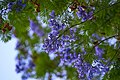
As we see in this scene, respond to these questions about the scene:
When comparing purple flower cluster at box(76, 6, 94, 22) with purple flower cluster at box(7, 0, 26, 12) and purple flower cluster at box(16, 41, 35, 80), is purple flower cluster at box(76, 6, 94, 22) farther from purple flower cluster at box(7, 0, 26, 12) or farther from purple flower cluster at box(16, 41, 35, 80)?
purple flower cluster at box(16, 41, 35, 80)

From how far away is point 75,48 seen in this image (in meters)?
3.32

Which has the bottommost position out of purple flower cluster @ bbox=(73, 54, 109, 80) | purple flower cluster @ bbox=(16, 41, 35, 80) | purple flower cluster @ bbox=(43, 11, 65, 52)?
purple flower cluster @ bbox=(73, 54, 109, 80)

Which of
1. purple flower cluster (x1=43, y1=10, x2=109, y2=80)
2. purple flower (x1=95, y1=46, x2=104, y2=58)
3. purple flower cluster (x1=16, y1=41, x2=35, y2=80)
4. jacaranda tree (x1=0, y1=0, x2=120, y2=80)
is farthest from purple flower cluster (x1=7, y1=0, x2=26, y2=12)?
purple flower cluster (x1=16, y1=41, x2=35, y2=80)

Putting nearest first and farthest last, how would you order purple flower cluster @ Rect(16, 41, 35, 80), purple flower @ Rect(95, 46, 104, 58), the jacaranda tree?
the jacaranda tree < purple flower @ Rect(95, 46, 104, 58) < purple flower cluster @ Rect(16, 41, 35, 80)

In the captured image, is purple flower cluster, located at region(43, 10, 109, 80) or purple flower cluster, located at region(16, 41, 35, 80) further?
purple flower cluster, located at region(16, 41, 35, 80)

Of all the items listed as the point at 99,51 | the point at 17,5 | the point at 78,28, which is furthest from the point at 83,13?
the point at 17,5

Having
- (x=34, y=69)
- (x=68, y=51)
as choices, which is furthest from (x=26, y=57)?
(x=68, y=51)

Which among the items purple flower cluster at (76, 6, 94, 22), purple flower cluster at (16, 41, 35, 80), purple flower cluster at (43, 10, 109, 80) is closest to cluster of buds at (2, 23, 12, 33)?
purple flower cluster at (43, 10, 109, 80)

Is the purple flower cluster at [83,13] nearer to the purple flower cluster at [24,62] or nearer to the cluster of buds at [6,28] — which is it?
the cluster of buds at [6,28]

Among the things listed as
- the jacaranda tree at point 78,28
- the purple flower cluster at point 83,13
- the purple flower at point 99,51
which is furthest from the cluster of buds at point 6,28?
the purple flower at point 99,51

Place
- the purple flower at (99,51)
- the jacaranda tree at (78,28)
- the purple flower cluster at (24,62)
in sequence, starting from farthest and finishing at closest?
the purple flower cluster at (24,62) → the purple flower at (99,51) → the jacaranda tree at (78,28)

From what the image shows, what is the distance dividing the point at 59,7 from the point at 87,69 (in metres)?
0.60

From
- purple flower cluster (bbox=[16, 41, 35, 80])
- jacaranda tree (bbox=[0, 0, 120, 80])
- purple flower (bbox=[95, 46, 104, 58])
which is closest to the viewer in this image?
jacaranda tree (bbox=[0, 0, 120, 80])

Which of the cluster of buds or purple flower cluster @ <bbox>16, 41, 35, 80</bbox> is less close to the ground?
purple flower cluster @ <bbox>16, 41, 35, 80</bbox>
